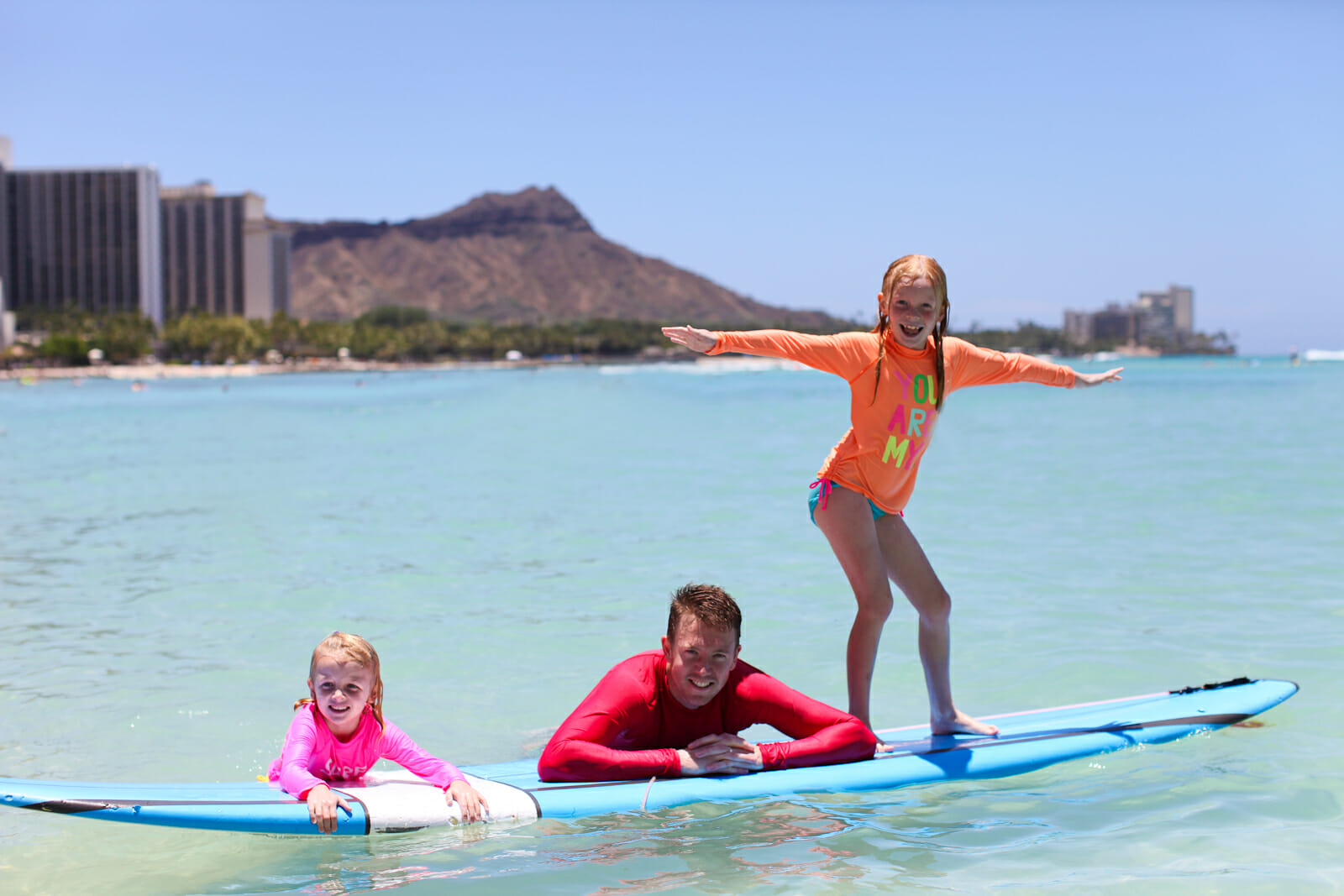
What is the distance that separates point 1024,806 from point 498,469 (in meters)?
17.9

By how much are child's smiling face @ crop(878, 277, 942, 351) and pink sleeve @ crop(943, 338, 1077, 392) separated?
0.21m

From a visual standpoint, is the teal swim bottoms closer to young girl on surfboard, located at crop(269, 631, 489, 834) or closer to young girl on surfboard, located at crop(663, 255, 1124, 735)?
young girl on surfboard, located at crop(663, 255, 1124, 735)

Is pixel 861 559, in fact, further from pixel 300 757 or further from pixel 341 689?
pixel 300 757

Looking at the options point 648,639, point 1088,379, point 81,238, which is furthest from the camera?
point 81,238

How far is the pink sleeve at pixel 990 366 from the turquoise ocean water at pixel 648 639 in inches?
72.9

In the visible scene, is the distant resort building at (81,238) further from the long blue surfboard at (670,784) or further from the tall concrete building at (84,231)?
the long blue surfboard at (670,784)

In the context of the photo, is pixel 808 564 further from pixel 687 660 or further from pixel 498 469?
pixel 498 469

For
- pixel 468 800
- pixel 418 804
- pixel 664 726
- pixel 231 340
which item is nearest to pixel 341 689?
pixel 418 804

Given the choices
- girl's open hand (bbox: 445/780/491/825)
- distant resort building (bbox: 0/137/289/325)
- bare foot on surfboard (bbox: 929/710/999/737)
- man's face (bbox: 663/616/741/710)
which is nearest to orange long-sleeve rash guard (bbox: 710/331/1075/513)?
man's face (bbox: 663/616/741/710)

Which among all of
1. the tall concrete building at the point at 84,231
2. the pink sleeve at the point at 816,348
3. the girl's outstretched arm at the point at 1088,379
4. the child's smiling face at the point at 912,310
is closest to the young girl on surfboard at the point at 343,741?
the pink sleeve at the point at 816,348

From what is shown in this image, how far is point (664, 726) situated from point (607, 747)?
0.92 feet

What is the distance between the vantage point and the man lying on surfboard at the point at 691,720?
433cm

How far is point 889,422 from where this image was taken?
15.6 feet

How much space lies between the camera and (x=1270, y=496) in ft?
50.9
